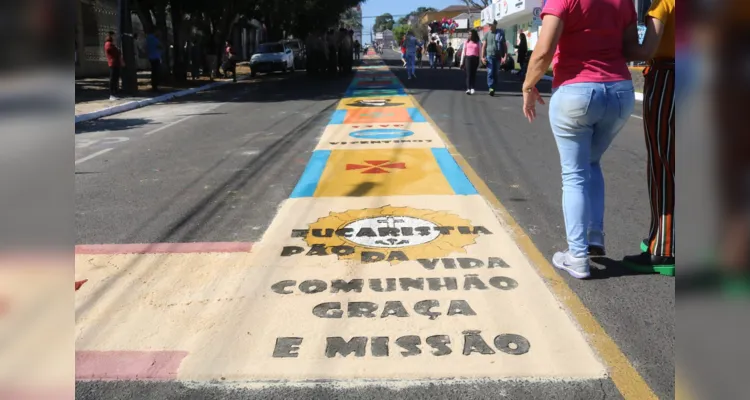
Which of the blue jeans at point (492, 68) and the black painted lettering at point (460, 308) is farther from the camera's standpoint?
the blue jeans at point (492, 68)

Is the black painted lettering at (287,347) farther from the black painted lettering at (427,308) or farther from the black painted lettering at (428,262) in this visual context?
the black painted lettering at (428,262)

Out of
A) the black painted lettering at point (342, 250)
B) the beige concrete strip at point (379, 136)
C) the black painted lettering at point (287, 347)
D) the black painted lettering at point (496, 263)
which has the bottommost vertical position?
the black painted lettering at point (287, 347)

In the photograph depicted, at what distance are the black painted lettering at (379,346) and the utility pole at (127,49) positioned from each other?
16.7 metres

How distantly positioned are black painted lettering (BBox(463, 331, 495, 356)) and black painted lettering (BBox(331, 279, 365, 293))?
814mm

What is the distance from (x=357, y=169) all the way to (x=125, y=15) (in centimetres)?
1328

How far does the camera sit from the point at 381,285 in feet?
12.3

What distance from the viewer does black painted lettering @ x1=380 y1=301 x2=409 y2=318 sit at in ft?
10.8

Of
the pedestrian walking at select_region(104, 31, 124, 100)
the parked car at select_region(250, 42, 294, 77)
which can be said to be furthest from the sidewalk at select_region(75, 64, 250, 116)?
the parked car at select_region(250, 42, 294, 77)

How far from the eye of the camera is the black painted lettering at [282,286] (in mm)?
3672

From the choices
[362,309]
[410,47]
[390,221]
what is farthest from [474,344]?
[410,47]

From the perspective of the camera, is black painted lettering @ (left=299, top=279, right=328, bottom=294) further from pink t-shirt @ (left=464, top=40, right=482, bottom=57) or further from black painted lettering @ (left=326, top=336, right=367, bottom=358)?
pink t-shirt @ (left=464, top=40, right=482, bottom=57)

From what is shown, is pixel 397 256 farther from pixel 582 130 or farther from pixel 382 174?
pixel 382 174

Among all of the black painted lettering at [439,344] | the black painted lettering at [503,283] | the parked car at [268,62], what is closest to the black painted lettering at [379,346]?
the black painted lettering at [439,344]

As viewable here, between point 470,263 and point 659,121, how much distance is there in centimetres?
141
